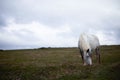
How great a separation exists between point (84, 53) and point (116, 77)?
6.00 metres

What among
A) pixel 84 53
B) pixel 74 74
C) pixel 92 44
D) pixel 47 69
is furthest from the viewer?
pixel 92 44

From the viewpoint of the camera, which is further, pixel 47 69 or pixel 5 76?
pixel 47 69

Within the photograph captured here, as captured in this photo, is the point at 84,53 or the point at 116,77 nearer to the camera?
the point at 116,77

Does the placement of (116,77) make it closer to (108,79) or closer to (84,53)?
(108,79)

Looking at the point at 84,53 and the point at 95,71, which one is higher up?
the point at 84,53

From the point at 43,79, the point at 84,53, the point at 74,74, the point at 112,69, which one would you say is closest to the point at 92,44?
the point at 84,53

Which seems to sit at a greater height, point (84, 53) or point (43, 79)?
point (84, 53)

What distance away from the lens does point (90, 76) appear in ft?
50.3

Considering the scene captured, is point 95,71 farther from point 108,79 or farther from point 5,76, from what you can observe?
point 5,76

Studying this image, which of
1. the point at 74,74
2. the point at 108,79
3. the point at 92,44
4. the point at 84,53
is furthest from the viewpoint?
the point at 92,44

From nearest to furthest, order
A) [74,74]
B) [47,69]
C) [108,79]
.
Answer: [108,79]
[74,74]
[47,69]

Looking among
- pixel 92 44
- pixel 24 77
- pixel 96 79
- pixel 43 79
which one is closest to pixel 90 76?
pixel 96 79

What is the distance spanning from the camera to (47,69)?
59.8 feet

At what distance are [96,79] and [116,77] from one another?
1601 mm
